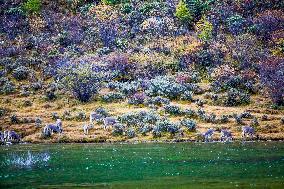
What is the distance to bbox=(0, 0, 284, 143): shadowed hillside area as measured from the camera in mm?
45688

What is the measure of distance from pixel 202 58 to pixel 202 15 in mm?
12926

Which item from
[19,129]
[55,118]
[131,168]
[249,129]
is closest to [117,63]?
[55,118]

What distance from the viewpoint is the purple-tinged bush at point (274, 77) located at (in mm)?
51469

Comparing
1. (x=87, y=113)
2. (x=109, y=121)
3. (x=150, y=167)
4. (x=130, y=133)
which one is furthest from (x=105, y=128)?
(x=150, y=167)

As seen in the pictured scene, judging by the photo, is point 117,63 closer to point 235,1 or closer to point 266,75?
point 266,75

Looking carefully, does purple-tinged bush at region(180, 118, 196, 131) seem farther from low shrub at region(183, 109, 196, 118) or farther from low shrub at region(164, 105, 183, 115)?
low shrub at region(164, 105, 183, 115)

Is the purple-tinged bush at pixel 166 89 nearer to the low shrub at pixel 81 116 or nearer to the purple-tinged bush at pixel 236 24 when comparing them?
the low shrub at pixel 81 116

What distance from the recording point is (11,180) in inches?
824

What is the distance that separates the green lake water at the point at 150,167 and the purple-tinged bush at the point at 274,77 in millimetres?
15532

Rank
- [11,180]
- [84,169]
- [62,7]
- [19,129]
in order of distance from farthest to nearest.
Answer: [62,7]
[19,129]
[84,169]
[11,180]

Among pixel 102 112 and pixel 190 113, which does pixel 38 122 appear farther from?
pixel 190 113

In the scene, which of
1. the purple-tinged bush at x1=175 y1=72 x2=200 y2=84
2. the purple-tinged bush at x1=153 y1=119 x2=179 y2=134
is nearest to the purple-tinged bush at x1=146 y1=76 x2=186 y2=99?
the purple-tinged bush at x1=175 y1=72 x2=200 y2=84

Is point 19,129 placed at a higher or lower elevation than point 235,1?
lower

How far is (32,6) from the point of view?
78875mm
